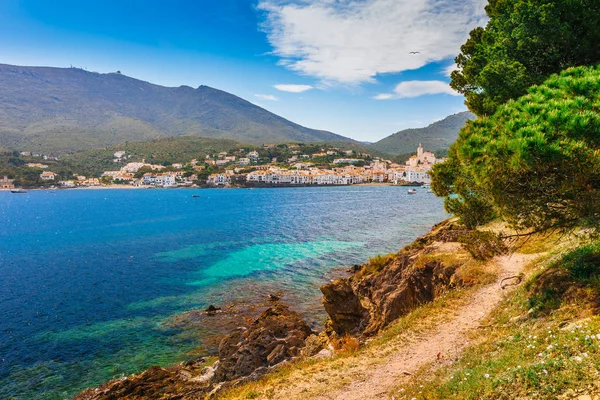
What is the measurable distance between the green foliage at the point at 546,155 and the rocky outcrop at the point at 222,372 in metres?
11.7

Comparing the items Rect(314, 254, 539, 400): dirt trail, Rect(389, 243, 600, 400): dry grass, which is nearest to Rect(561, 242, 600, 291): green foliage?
Rect(389, 243, 600, 400): dry grass

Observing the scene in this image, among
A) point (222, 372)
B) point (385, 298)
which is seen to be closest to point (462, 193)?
point (385, 298)

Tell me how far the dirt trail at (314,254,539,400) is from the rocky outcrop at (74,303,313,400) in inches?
228

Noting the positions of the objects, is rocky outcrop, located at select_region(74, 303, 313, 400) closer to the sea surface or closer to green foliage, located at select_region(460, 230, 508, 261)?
the sea surface

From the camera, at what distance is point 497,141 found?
855cm

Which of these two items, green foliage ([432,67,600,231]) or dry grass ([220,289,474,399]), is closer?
green foliage ([432,67,600,231])

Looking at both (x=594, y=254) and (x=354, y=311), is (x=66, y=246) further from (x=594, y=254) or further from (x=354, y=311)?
(x=594, y=254)

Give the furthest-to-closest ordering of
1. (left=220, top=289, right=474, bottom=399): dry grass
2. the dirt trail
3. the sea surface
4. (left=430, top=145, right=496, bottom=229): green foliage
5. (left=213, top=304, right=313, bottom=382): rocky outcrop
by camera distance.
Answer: the sea surface
(left=213, top=304, right=313, bottom=382): rocky outcrop
(left=430, top=145, right=496, bottom=229): green foliage
(left=220, top=289, right=474, bottom=399): dry grass
the dirt trail

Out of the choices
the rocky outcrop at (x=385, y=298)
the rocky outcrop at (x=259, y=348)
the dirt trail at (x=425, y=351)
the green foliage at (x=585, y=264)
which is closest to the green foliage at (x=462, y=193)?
the green foliage at (x=585, y=264)

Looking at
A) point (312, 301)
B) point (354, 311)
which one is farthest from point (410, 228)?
A: point (354, 311)

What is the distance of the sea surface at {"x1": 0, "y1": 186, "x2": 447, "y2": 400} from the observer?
20.2 meters

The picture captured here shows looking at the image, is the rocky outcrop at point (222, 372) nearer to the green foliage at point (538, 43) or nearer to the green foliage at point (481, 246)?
the green foliage at point (481, 246)

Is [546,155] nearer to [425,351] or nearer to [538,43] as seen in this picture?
[425,351]

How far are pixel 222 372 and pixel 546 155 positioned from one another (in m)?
15.3
